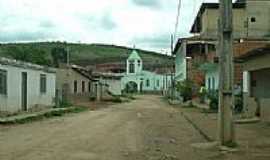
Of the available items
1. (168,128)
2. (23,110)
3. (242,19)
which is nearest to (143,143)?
(168,128)

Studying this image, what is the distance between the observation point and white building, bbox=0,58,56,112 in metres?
31.3

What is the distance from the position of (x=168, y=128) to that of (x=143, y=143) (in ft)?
22.9

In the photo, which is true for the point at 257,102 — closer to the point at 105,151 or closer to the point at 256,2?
the point at 105,151

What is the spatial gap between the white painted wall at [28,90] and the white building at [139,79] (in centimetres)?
7316

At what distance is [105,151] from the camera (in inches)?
599

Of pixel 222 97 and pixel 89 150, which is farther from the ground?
pixel 222 97

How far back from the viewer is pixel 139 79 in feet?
384

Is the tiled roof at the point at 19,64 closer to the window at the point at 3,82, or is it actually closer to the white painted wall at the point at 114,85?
the window at the point at 3,82

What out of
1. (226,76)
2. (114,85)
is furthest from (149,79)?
(226,76)

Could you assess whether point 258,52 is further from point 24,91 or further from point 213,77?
point 213,77

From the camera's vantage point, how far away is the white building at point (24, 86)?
31.3 meters

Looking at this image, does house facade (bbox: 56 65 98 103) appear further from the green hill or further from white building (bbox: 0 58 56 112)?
the green hill

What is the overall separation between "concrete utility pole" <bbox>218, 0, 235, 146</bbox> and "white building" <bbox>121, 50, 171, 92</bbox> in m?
99.1

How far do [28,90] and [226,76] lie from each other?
22.0 meters
